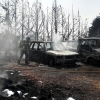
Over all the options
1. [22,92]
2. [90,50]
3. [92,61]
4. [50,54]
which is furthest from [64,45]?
[22,92]

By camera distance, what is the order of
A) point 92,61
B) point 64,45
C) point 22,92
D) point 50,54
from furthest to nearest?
point 64,45 < point 50,54 < point 92,61 < point 22,92

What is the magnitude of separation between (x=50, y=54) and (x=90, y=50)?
2.75 metres

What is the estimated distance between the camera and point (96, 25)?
1517 inches

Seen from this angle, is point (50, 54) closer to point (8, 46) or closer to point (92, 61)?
point (92, 61)

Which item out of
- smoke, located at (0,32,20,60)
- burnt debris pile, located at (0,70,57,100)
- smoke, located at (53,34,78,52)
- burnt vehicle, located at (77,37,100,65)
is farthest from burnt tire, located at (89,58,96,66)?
smoke, located at (0,32,20,60)

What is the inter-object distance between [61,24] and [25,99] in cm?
3318

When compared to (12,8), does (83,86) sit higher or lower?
lower

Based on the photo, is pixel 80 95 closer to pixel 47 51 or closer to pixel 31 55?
pixel 47 51

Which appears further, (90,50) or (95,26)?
(95,26)

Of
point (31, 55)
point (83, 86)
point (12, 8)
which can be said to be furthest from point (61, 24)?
point (83, 86)

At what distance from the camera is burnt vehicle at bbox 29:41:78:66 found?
11.9 m

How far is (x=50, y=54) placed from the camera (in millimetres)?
12578

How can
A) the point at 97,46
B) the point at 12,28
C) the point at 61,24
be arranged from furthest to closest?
the point at 61,24 → the point at 12,28 → the point at 97,46

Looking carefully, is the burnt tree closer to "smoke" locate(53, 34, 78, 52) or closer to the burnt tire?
"smoke" locate(53, 34, 78, 52)
